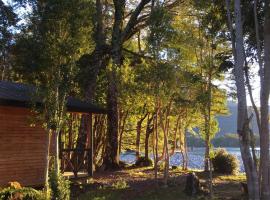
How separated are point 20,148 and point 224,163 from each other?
11.8 m

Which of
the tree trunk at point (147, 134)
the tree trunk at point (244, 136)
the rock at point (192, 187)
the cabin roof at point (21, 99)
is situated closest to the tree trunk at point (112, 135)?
the tree trunk at point (147, 134)

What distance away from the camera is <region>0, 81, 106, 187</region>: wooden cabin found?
14.0 m

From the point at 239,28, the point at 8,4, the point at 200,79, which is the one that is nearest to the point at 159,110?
the point at 200,79

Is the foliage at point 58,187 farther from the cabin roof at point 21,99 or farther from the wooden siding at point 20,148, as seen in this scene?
the cabin roof at point 21,99

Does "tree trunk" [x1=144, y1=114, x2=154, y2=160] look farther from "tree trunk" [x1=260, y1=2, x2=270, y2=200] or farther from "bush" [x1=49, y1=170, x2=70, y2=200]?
"tree trunk" [x1=260, y1=2, x2=270, y2=200]

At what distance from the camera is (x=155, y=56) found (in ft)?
53.0

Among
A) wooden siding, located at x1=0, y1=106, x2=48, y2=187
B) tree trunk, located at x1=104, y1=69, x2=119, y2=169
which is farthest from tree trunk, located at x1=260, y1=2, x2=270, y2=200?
tree trunk, located at x1=104, y1=69, x2=119, y2=169

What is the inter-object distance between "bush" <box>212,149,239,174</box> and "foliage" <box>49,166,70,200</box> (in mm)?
11609

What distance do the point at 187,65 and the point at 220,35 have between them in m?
3.18

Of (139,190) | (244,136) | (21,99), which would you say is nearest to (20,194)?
(21,99)

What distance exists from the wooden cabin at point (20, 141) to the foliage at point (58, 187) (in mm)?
1326

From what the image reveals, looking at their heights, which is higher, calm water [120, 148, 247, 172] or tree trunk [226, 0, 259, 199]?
tree trunk [226, 0, 259, 199]

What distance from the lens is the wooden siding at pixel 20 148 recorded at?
14125 mm

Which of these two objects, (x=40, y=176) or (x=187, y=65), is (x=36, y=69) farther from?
(x=187, y=65)
